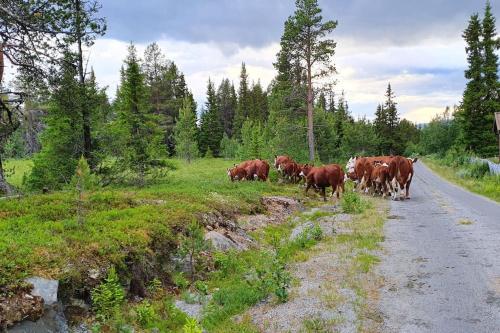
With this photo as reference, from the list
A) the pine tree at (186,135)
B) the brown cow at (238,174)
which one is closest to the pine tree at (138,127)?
A: the brown cow at (238,174)

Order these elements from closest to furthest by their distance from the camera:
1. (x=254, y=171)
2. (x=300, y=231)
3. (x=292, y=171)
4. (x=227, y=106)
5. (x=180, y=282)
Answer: (x=180, y=282) < (x=300, y=231) < (x=254, y=171) < (x=292, y=171) < (x=227, y=106)

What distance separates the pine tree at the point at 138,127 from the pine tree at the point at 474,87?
1524 inches

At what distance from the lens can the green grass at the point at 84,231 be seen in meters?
6.70

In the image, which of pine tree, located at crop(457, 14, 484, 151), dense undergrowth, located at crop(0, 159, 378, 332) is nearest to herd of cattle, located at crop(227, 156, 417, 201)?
dense undergrowth, located at crop(0, 159, 378, 332)

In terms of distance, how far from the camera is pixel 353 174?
25812 millimetres

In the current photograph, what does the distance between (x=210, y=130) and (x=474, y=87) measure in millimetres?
44363

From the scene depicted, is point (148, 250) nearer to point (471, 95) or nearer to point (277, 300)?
point (277, 300)

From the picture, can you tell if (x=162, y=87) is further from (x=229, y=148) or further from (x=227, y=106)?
(x=227, y=106)

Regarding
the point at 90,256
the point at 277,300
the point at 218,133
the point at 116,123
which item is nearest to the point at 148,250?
the point at 90,256

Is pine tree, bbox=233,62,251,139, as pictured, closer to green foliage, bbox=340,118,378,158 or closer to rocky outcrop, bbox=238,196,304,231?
green foliage, bbox=340,118,378,158

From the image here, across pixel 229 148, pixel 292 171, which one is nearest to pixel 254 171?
pixel 292 171

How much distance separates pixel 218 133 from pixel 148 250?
7052 cm

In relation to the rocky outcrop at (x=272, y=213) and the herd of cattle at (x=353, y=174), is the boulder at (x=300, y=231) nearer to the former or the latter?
the rocky outcrop at (x=272, y=213)

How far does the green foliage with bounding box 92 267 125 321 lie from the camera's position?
21.5 feet
